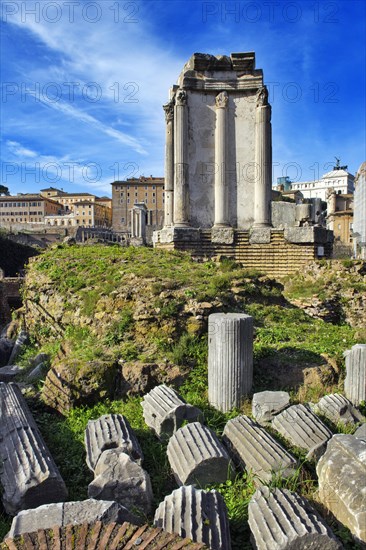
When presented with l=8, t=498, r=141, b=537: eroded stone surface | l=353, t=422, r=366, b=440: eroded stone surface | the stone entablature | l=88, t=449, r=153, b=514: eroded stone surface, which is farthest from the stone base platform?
l=8, t=498, r=141, b=537: eroded stone surface

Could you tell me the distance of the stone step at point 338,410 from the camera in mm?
5404

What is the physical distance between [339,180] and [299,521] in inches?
3538

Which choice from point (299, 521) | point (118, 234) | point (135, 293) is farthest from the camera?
point (118, 234)

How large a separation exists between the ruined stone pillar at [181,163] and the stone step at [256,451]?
951 cm

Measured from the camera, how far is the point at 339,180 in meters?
85.4

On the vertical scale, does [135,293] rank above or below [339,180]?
below

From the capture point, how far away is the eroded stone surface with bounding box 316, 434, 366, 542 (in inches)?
142

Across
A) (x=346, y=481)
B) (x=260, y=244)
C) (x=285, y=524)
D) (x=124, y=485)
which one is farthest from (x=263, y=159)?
(x=285, y=524)

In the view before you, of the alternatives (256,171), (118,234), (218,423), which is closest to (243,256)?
(256,171)

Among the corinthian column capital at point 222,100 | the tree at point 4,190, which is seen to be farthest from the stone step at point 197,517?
the tree at point 4,190

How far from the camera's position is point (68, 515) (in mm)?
3303

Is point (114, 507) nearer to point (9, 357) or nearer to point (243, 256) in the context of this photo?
point (9, 357)

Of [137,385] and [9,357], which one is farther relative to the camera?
[9,357]

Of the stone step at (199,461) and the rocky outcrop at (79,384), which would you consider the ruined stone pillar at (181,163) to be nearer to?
the rocky outcrop at (79,384)
